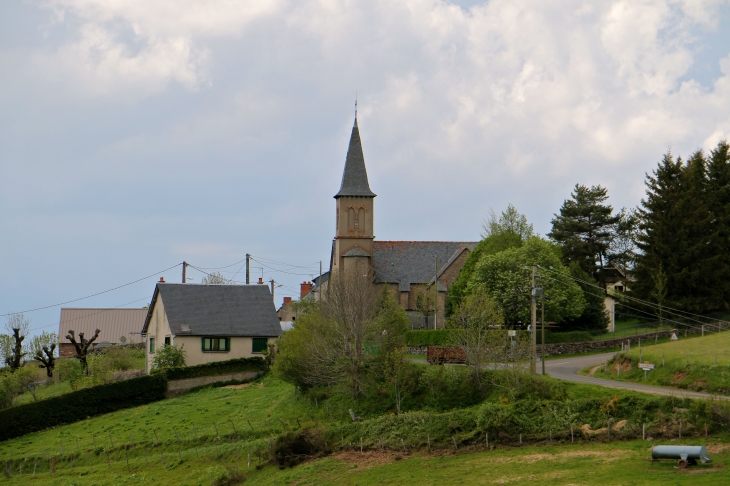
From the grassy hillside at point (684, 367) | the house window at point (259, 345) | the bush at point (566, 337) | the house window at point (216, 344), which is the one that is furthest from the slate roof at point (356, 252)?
the grassy hillside at point (684, 367)

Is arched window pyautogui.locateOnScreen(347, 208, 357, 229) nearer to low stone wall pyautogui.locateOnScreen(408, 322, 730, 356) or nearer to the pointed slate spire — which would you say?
the pointed slate spire

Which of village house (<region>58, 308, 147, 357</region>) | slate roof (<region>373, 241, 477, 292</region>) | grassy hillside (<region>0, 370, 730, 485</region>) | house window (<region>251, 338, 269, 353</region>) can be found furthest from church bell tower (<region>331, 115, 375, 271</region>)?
grassy hillside (<region>0, 370, 730, 485</region>)

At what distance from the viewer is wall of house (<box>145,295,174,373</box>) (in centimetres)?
5973

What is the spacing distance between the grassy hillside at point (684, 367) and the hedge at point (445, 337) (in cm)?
912

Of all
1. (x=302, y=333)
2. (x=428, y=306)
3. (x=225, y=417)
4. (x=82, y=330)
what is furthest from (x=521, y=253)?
(x=82, y=330)

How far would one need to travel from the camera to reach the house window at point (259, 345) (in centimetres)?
5950

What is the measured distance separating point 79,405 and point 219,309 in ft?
48.1

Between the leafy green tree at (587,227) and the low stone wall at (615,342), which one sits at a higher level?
the leafy green tree at (587,227)

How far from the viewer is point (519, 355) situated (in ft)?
123

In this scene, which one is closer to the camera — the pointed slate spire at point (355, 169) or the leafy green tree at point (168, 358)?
the leafy green tree at point (168, 358)

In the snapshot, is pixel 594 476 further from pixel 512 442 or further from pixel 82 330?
pixel 82 330

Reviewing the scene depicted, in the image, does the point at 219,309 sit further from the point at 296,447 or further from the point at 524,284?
the point at 296,447

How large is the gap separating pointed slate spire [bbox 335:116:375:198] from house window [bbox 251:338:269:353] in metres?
26.9

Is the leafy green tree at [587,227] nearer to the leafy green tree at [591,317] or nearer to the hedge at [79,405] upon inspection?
the leafy green tree at [591,317]
